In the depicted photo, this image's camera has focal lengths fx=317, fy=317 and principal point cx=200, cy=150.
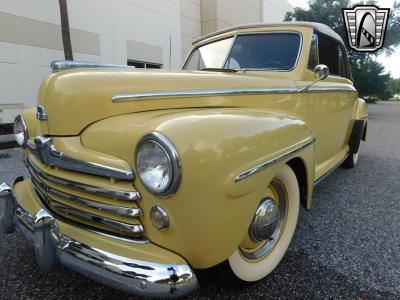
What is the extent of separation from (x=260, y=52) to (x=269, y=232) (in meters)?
1.63

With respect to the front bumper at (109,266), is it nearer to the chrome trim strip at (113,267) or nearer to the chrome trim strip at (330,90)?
the chrome trim strip at (113,267)

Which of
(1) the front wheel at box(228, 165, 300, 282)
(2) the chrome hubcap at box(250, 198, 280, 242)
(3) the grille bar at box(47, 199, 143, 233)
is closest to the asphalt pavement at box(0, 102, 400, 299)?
(1) the front wheel at box(228, 165, 300, 282)

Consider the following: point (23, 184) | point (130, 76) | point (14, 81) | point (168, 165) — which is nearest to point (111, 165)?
point (168, 165)

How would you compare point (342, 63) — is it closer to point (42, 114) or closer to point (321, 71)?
point (321, 71)

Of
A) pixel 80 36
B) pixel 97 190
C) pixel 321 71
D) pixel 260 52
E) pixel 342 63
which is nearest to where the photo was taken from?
pixel 97 190

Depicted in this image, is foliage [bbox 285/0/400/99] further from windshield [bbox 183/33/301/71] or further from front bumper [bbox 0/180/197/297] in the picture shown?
front bumper [bbox 0/180/197/297]

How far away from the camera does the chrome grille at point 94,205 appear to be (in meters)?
1.39

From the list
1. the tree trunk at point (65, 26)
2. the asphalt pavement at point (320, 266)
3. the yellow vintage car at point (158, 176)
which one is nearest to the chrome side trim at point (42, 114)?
the yellow vintage car at point (158, 176)

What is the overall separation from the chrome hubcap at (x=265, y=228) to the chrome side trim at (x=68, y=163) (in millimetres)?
730

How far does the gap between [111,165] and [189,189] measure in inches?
15.3

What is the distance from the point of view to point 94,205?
146 centimetres

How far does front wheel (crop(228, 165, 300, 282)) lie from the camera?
1.68 m

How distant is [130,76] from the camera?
1.85 meters

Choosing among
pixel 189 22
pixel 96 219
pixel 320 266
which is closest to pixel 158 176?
pixel 96 219
